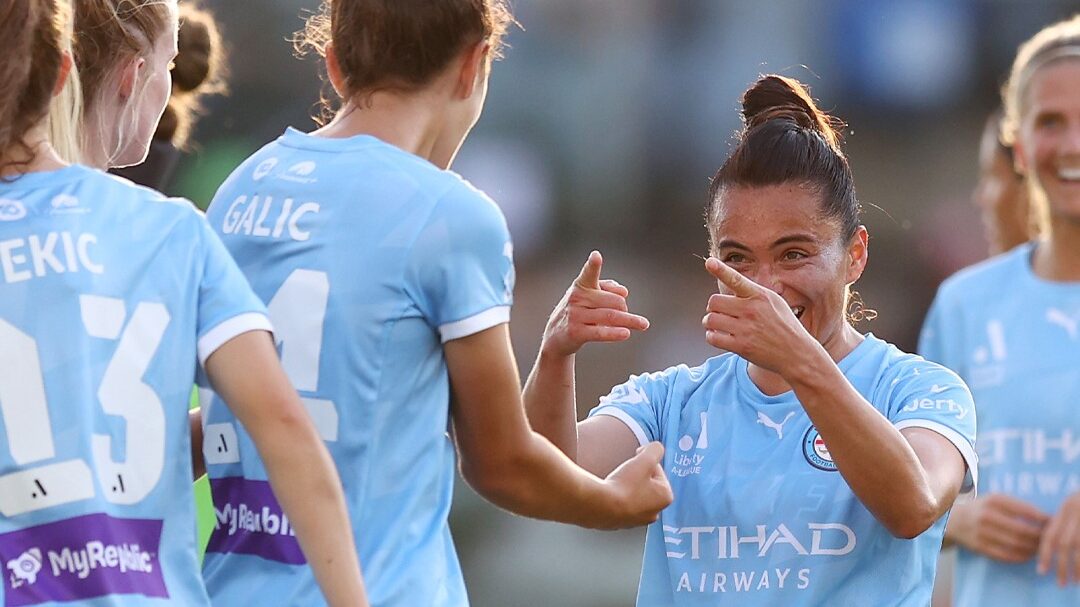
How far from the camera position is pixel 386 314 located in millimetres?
2672

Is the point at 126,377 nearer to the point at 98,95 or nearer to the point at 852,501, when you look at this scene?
the point at 98,95

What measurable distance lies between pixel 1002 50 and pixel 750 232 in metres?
7.51

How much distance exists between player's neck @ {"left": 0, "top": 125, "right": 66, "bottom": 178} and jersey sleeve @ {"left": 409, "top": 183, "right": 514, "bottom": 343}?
1.93ft

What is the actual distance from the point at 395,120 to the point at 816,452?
1.17 meters

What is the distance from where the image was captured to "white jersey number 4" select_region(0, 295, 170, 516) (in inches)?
94.7

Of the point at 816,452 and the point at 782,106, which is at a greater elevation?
the point at 782,106

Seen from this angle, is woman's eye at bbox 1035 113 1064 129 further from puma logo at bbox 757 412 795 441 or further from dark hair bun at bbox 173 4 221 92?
dark hair bun at bbox 173 4 221 92

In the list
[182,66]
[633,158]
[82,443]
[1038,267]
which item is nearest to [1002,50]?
[633,158]

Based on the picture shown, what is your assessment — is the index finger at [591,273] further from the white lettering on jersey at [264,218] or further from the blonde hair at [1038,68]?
the blonde hair at [1038,68]

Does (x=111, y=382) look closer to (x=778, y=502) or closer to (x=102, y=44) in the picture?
(x=102, y=44)

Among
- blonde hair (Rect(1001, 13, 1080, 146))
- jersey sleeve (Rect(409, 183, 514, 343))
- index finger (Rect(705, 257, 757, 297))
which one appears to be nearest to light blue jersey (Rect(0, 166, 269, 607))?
jersey sleeve (Rect(409, 183, 514, 343))

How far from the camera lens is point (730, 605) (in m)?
3.34

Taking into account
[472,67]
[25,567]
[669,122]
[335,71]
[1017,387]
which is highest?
[669,122]

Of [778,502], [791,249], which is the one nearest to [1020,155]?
[791,249]
